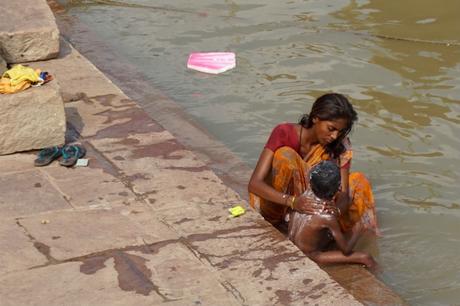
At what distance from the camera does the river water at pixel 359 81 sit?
5219mm

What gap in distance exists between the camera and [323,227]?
454 cm

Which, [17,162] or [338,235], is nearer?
[338,235]

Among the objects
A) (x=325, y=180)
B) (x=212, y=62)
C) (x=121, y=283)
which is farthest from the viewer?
(x=212, y=62)

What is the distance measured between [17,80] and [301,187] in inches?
75.6

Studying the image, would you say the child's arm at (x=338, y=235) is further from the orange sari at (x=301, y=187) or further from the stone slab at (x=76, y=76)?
the stone slab at (x=76, y=76)

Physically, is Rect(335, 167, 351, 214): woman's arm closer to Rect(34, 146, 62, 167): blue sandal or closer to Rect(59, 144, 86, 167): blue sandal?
Rect(59, 144, 86, 167): blue sandal

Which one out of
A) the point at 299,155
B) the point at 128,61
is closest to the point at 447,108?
the point at 299,155

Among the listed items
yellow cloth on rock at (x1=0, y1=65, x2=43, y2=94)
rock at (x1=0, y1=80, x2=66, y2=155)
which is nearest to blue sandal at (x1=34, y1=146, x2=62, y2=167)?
rock at (x1=0, y1=80, x2=66, y2=155)

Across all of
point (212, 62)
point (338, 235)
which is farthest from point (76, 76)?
point (338, 235)

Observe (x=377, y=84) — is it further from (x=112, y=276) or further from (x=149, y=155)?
(x=112, y=276)

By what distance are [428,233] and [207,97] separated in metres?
2.61

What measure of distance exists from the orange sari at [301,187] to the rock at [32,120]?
135cm

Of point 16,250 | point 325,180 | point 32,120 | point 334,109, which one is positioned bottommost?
point 16,250

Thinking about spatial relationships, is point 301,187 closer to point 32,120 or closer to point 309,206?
point 309,206
